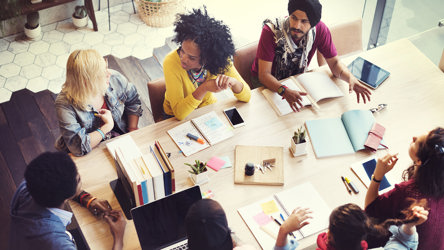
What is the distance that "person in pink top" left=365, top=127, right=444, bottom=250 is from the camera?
1.95 metres

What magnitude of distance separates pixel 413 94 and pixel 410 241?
1076mm

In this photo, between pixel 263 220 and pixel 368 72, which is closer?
pixel 263 220

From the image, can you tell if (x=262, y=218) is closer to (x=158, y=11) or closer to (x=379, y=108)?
(x=379, y=108)

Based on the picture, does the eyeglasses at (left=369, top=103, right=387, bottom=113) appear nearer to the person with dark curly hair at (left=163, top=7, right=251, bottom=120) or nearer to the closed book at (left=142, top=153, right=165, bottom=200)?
the person with dark curly hair at (left=163, top=7, right=251, bottom=120)

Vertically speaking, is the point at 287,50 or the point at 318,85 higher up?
the point at 287,50

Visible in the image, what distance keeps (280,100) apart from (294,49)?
37 centimetres

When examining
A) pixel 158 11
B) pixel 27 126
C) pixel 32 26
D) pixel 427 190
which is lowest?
pixel 27 126

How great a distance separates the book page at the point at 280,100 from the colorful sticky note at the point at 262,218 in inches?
26.8

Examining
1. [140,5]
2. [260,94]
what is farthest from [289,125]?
[140,5]

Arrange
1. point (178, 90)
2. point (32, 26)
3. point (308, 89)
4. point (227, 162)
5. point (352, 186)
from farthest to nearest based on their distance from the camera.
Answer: point (32, 26)
point (308, 89)
point (178, 90)
point (227, 162)
point (352, 186)

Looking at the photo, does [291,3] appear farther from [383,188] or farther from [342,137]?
[383,188]

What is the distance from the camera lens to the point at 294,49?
2.85 meters

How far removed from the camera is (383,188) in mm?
2285

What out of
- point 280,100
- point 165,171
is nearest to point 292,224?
point 165,171
